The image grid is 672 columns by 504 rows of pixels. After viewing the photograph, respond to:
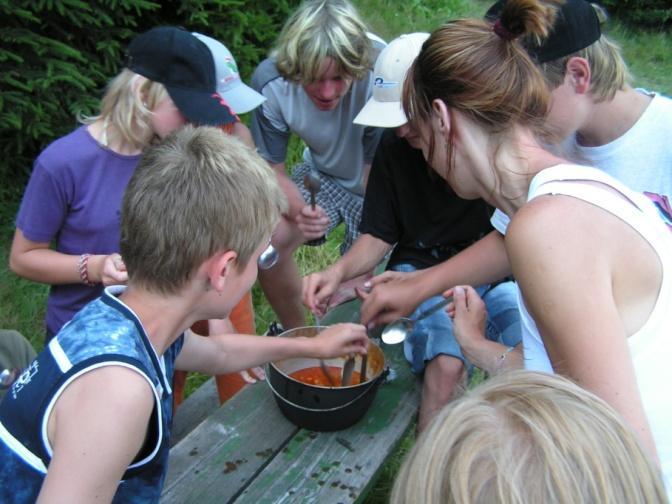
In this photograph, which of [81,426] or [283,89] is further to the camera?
[283,89]

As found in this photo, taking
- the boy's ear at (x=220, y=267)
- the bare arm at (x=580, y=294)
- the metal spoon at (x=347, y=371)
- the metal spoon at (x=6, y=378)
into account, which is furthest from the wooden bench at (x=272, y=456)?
the bare arm at (x=580, y=294)

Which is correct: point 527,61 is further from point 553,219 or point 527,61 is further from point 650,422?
point 650,422

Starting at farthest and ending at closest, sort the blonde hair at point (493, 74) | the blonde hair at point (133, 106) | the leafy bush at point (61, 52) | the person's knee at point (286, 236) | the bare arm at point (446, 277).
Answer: the leafy bush at point (61, 52) → the person's knee at point (286, 236) → the bare arm at point (446, 277) → the blonde hair at point (133, 106) → the blonde hair at point (493, 74)

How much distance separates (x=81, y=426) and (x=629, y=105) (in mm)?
1857

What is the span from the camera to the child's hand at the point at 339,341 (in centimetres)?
185

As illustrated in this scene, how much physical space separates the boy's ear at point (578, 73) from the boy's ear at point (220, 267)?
→ 109cm

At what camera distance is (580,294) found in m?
1.20

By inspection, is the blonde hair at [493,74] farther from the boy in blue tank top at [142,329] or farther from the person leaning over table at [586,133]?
the boy in blue tank top at [142,329]

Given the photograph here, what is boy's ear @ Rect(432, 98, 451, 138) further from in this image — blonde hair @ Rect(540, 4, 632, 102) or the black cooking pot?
the black cooking pot

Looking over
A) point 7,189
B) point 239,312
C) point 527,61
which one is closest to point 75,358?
point 527,61

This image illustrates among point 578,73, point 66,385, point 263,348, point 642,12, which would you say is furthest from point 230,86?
point 642,12

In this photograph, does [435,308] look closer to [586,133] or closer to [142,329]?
[586,133]

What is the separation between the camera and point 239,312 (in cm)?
269

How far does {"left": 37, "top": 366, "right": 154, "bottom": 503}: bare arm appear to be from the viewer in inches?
42.8
